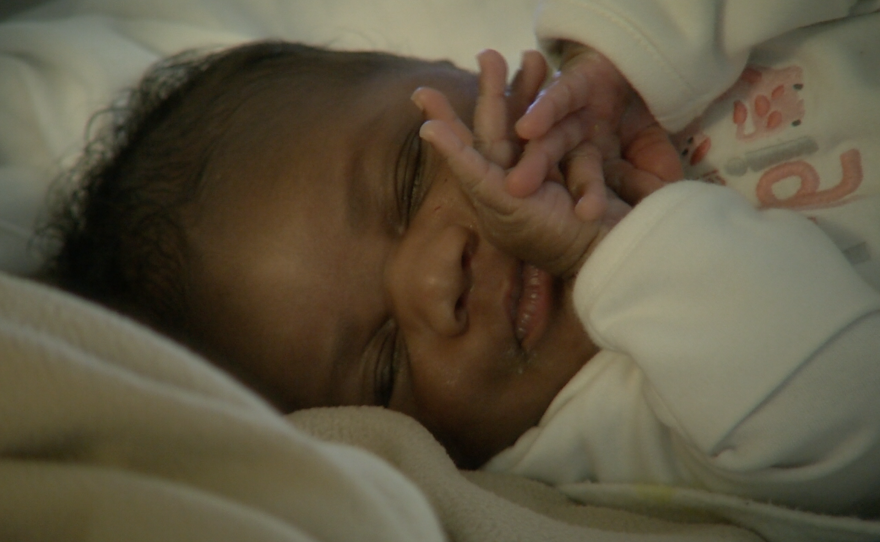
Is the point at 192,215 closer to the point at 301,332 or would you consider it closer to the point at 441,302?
the point at 301,332

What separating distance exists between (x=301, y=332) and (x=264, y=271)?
0.09 meters

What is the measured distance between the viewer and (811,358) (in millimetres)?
592

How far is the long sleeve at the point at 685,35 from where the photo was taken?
2.57 ft

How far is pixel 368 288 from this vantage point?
2.49 ft

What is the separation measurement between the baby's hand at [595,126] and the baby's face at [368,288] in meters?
0.13

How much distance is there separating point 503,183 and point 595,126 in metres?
0.27

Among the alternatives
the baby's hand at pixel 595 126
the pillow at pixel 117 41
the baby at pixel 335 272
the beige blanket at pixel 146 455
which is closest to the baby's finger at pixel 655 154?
the baby's hand at pixel 595 126

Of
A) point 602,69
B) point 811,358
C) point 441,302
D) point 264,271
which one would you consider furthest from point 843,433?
point 264,271

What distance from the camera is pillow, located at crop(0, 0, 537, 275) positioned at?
3.73ft

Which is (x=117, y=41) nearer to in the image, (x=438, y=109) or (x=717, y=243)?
(x=438, y=109)

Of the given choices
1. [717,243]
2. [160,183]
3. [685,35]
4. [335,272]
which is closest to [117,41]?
[160,183]

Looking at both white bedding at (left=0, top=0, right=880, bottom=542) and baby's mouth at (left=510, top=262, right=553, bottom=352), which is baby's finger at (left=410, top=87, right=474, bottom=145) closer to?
baby's mouth at (left=510, top=262, right=553, bottom=352)

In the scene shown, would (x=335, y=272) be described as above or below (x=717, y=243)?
below

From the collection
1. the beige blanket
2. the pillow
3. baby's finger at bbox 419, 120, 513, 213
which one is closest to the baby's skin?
baby's finger at bbox 419, 120, 513, 213
